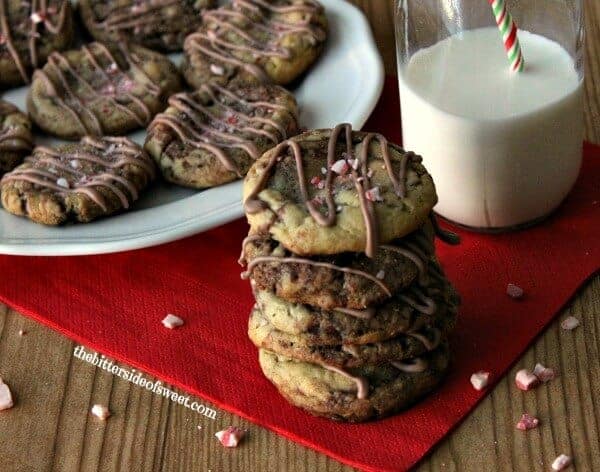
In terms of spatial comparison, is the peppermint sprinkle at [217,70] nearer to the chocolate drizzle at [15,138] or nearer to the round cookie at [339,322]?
the chocolate drizzle at [15,138]

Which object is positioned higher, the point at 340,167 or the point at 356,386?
the point at 340,167

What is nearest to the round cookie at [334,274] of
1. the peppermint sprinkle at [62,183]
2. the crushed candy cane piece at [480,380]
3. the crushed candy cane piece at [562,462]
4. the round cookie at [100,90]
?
the crushed candy cane piece at [480,380]

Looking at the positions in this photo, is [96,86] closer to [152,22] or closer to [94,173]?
[152,22]

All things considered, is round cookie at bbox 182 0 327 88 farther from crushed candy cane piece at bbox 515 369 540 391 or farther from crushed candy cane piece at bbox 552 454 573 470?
crushed candy cane piece at bbox 552 454 573 470

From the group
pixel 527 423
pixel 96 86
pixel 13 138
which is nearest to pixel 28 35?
pixel 96 86

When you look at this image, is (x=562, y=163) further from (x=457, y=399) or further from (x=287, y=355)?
(x=287, y=355)

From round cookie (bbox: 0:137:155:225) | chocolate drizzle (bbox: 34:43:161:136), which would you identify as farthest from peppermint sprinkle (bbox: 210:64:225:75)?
round cookie (bbox: 0:137:155:225)

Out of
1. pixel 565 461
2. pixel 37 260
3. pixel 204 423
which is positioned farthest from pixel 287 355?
pixel 37 260

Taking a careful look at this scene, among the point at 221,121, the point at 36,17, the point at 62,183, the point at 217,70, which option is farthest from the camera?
the point at 36,17
